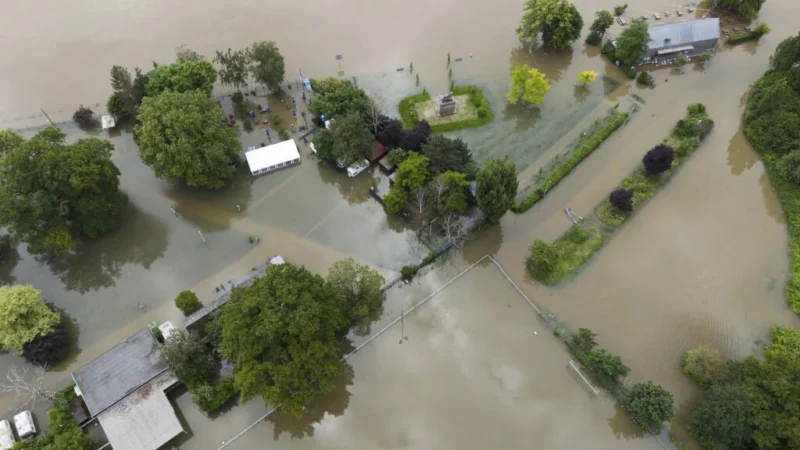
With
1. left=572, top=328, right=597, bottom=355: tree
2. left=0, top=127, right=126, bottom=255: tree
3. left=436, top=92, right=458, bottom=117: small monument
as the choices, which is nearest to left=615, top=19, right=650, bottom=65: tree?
left=436, top=92, right=458, bottom=117: small monument

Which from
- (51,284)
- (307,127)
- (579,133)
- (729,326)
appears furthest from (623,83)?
(51,284)

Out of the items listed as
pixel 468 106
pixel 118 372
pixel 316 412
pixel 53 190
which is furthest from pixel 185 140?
pixel 468 106

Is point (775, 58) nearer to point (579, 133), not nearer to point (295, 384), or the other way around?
point (579, 133)

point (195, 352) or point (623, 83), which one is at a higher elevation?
point (623, 83)

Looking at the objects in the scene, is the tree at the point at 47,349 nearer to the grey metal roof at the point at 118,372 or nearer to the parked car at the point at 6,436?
the grey metal roof at the point at 118,372

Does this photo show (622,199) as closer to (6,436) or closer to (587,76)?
(587,76)

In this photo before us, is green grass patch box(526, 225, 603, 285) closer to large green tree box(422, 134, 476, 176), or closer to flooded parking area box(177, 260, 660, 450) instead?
flooded parking area box(177, 260, 660, 450)
